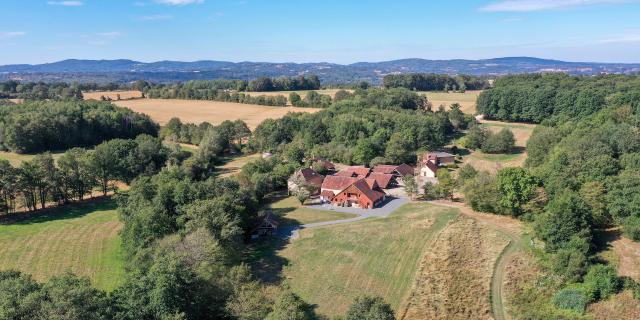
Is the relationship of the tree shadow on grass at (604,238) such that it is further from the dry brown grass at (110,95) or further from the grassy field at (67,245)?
the dry brown grass at (110,95)

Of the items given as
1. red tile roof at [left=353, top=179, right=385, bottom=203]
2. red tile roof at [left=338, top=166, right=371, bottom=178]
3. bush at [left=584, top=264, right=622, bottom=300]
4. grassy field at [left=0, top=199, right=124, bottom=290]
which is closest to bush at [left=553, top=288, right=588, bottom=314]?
bush at [left=584, top=264, right=622, bottom=300]

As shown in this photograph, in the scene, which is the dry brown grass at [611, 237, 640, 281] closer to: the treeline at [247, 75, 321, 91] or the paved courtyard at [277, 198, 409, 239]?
the paved courtyard at [277, 198, 409, 239]

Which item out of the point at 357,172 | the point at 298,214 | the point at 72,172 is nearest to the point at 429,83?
the point at 357,172

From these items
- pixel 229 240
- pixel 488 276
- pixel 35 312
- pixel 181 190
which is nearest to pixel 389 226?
pixel 488 276

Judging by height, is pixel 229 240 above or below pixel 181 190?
below

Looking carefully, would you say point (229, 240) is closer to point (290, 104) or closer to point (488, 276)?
point (488, 276)

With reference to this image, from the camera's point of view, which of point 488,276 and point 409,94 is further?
point 409,94

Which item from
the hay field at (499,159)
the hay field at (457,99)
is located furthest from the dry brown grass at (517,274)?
the hay field at (457,99)
